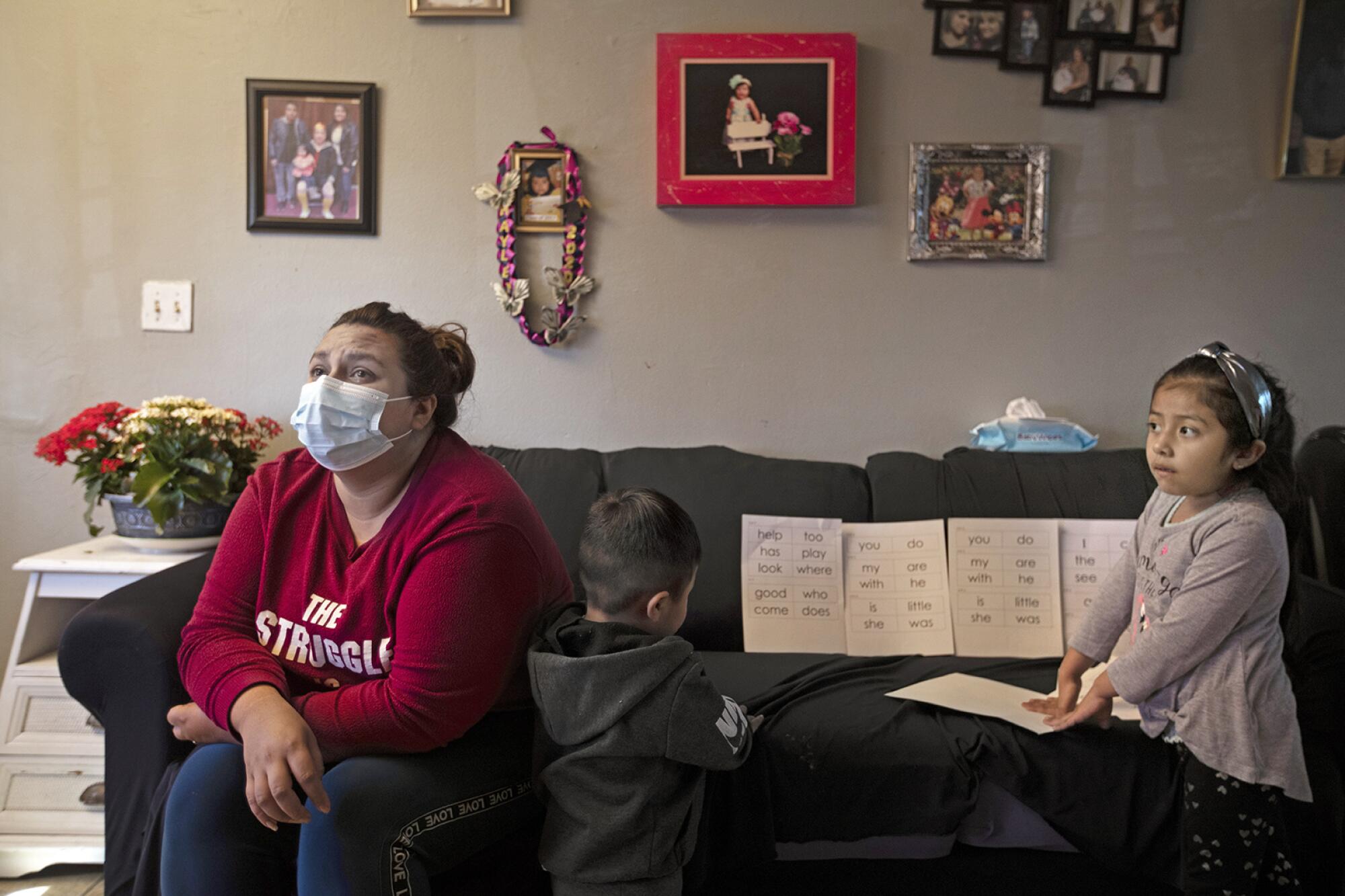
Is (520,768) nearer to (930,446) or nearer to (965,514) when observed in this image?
(965,514)

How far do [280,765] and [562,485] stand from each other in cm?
104

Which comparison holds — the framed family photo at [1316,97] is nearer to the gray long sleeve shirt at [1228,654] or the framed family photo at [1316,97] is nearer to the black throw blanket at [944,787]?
the gray long sleeve shirt at [1228,654]

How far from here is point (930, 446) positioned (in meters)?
2.30

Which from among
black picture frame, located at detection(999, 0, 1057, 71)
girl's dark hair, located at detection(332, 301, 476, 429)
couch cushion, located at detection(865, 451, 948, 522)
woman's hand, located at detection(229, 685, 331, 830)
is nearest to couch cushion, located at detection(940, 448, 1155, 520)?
couch cushion, located at detection(865, 451, 948, 522)

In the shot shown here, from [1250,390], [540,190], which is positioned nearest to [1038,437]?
[1250,390]

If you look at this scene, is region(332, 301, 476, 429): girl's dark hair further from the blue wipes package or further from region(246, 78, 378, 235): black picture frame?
the blue wipes package

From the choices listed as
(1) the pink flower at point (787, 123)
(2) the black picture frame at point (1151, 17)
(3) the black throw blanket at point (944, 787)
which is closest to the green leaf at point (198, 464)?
(3) the black throw blanket at point (944, 787)

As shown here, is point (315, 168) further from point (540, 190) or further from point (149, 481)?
point (149, 481)

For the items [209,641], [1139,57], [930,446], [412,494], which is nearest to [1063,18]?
[1139,57]

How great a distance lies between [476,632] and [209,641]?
394 mm

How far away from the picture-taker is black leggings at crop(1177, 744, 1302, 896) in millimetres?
1299

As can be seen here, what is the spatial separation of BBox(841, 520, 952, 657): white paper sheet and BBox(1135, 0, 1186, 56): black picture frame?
1.25m

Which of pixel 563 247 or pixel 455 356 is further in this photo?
pixel 563 247

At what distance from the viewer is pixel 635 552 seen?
1.17 m
